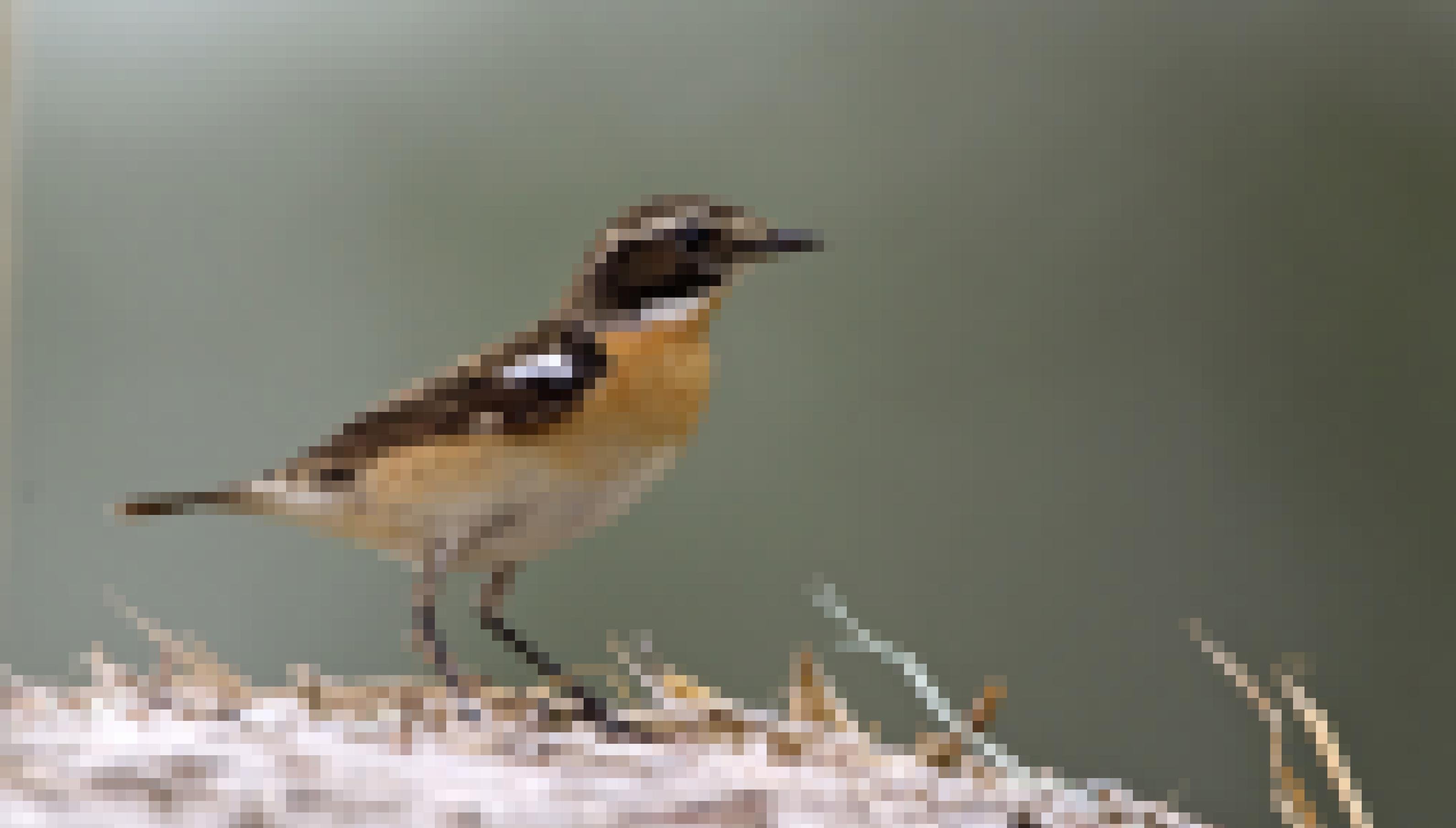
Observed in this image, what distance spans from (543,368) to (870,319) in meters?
0.74

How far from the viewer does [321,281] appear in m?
1.35

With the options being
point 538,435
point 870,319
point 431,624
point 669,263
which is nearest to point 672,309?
point 669,263

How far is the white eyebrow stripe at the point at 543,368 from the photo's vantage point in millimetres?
806

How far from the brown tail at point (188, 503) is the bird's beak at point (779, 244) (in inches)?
17.5

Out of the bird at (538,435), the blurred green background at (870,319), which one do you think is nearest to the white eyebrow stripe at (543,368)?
the bird at (538,435)

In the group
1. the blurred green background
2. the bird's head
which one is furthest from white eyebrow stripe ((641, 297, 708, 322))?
the blurred green background

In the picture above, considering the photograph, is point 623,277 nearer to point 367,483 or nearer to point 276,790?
point 367,483

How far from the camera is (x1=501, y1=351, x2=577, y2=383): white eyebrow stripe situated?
2.64 ft

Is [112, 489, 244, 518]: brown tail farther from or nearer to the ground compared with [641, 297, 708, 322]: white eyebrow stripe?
nearer to the ground

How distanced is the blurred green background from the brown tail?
0.21 metres

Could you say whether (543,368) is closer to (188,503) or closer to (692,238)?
(692,238)

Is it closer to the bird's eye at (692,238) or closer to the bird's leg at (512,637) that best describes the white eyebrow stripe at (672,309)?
the bird's eye at (692,238)

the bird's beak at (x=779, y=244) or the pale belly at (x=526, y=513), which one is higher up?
the bird's beak at (x=779, y=244)

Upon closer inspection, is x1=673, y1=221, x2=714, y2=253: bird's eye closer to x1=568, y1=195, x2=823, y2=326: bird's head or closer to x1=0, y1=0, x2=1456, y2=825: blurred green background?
x1=568, y1=195, x2=823, y2=326: bird's head
